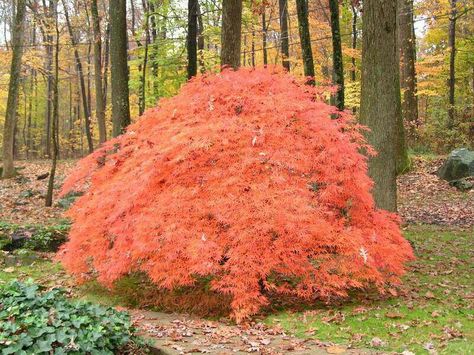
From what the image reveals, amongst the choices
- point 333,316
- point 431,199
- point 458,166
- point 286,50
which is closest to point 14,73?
point 286,50

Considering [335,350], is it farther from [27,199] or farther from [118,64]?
[27,199]

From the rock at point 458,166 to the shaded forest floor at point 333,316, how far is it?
5094 millimetres

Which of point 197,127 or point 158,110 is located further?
point 158,110

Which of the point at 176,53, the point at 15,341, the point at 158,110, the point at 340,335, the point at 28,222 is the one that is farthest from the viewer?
the point at 176,53

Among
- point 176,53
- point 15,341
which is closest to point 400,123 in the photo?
point 176,53

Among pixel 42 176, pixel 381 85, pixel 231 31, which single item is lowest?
pixel 42 176

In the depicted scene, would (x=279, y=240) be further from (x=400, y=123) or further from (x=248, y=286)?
(x=400, y=123)

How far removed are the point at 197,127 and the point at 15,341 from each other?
10.8ft

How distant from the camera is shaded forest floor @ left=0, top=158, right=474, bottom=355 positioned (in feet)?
15.7

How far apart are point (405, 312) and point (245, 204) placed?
2273 mm

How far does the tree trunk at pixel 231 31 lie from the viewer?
9.59 metres

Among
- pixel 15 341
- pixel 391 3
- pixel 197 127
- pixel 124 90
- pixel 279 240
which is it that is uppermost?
pixel 391 3

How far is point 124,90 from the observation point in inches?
405

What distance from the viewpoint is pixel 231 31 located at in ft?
31.7
